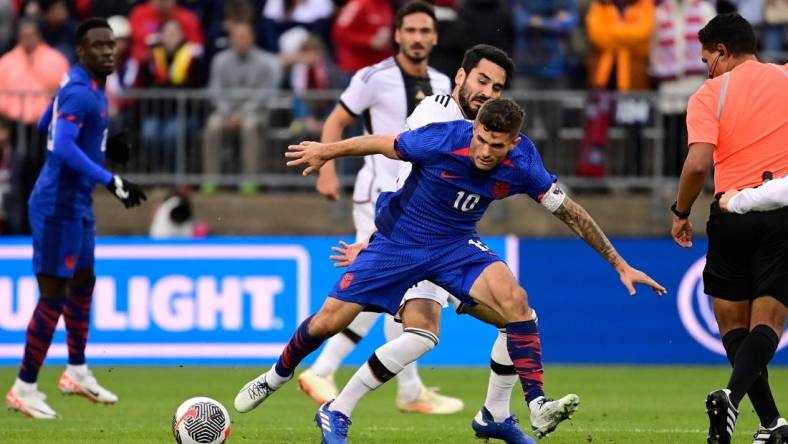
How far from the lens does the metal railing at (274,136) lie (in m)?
17.2

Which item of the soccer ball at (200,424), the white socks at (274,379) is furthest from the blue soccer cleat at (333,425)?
the soccer ball at (200,424)

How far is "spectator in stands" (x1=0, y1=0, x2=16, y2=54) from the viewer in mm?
18531

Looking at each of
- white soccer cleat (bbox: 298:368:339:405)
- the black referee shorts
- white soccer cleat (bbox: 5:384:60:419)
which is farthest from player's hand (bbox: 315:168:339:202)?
the black referee shorts

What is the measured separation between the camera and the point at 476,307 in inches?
354

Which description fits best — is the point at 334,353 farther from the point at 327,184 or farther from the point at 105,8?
the point at 105,8

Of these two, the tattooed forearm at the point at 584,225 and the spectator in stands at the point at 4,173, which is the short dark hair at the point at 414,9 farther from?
the spectator in stands at the point at 4,173

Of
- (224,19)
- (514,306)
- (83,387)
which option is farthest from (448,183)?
(224,19)

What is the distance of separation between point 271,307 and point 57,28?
5.06 meters

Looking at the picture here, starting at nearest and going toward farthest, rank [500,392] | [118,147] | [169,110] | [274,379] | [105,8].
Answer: [274,379], [500,392], [118,147], [169,110], [105,8]

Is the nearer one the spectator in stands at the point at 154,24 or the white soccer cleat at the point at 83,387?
the white soccer cleat at the point at 83,387

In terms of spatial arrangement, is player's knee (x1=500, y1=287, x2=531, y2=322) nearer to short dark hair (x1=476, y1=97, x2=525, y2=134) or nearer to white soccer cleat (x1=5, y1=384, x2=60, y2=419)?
short dark hair (x1=476, y1=97, x2=525, y2=134)

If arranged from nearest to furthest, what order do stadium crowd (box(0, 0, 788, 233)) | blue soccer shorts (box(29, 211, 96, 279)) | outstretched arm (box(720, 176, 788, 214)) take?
outstretched arm (box(720, 176, 788, 214))
blue soccer shorts (box(29, 211, 96, 279))
stadium crowd (box(0, 0, 788, 233))

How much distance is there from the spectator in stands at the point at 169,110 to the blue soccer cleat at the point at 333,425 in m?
9.38

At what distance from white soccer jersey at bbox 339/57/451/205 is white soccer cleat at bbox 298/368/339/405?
4.56ft
